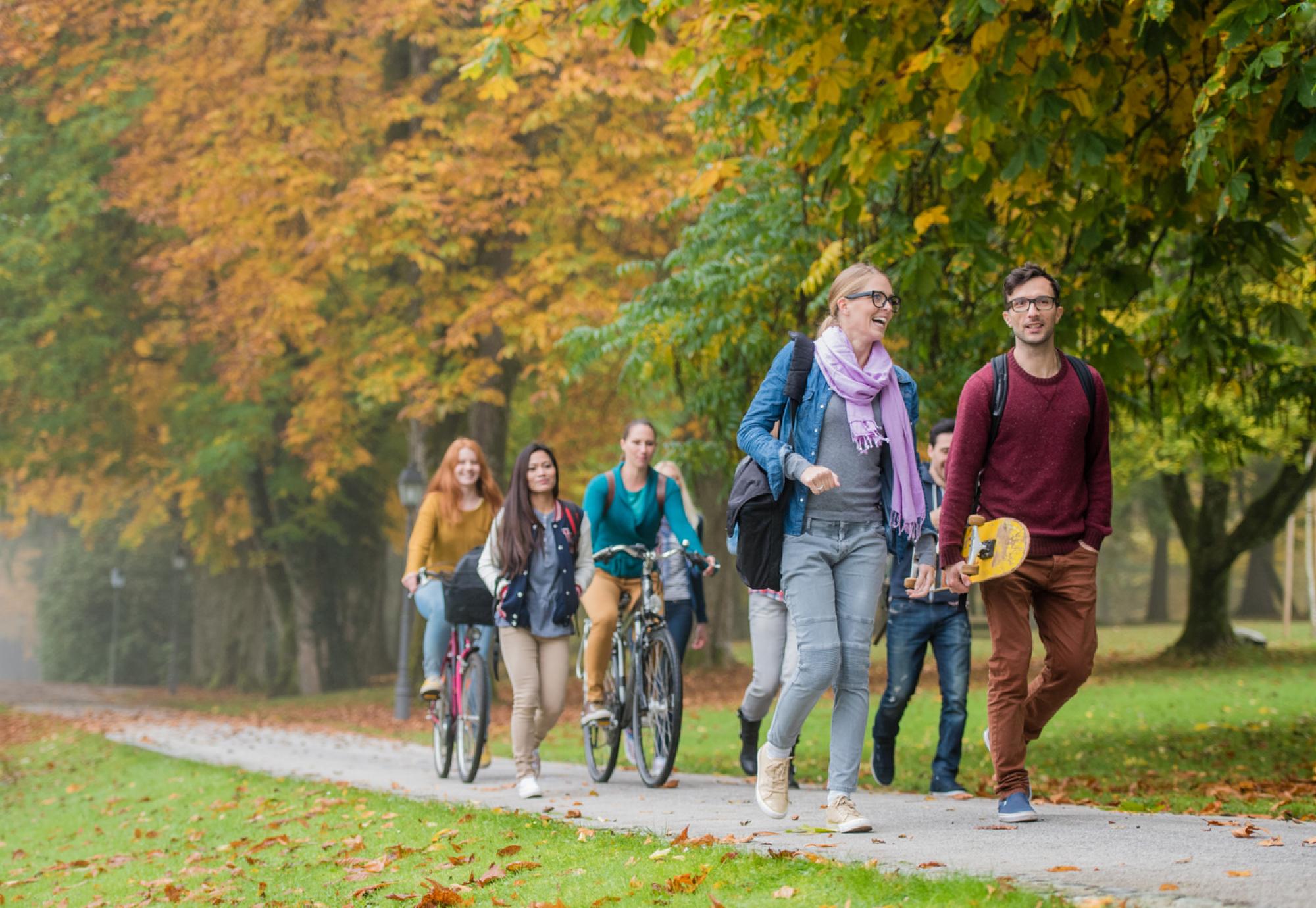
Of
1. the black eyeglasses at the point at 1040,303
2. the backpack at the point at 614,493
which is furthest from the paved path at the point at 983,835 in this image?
the black eyeglasses at the point at 1040,303

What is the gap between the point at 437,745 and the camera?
10352 millimetres

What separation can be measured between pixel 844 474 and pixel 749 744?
3.40 meters

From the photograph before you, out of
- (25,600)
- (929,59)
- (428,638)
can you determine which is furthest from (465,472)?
(25,600)

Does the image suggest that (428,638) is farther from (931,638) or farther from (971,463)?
(971,463)

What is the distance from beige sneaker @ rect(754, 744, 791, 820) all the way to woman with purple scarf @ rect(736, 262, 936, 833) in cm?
25

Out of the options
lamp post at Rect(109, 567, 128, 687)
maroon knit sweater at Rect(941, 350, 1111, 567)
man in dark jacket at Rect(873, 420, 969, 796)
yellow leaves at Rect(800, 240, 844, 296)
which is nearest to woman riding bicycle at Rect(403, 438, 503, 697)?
yellow leaves at Rect(800, 240, 844, 296)

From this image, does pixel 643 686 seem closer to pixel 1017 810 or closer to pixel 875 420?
pixel 1017 810

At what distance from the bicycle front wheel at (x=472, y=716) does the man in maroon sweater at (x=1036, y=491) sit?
448 cm

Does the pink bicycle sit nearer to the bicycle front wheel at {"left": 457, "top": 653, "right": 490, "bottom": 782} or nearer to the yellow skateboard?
the bicycle front wheel at {"left": 457, "top": 653, "right": 490, "bottom": 782}

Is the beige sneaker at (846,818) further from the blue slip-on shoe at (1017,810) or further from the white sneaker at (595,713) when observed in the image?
the white sneaker at (595,713)

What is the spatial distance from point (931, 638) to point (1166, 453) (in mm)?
16706

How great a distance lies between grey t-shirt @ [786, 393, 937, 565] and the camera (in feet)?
19.3

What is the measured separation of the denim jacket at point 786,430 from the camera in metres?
5.82

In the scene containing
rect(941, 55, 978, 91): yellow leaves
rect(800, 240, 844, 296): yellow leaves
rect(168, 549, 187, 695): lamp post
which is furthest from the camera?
rect(168, 549, 187, 695): lamp post
